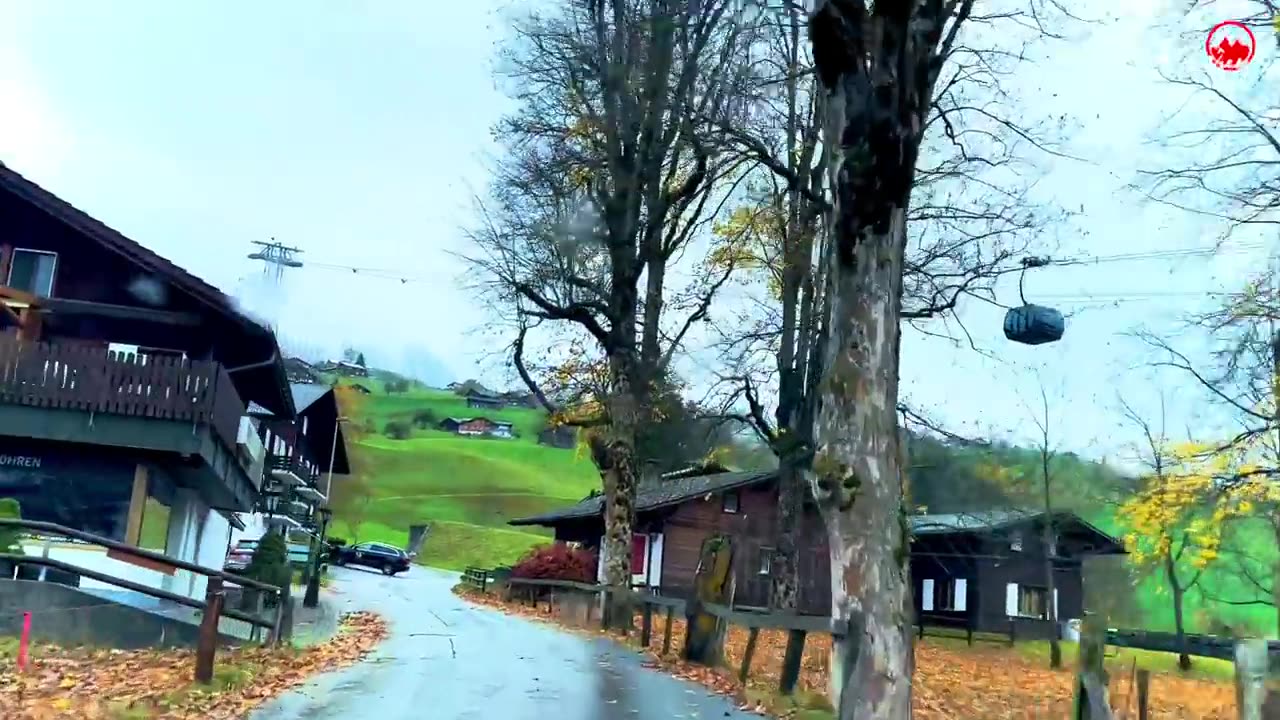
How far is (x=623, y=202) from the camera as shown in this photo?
26.8 meters

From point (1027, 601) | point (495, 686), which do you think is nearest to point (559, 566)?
point (1027, 601)

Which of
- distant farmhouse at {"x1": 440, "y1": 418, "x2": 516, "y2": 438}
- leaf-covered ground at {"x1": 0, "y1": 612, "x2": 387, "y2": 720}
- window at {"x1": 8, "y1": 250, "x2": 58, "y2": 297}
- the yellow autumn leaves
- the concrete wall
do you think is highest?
distant farmhouse at {"x1": 440, "y1": 418, "x2": 516, "y2": 438}

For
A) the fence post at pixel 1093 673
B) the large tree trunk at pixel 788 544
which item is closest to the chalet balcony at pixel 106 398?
the large tree trunk at pixel 788 544

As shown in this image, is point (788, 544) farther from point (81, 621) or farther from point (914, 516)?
point (914, 516)

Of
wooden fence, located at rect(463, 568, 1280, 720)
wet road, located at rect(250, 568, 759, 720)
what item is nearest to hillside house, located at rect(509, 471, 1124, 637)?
wooden fence, located at rect(463, 568, 1280, 720)

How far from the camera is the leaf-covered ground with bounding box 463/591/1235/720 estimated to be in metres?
13.6

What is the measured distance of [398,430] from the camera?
5128 inches

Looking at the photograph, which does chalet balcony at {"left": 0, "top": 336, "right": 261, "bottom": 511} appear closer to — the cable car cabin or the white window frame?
the white window frame

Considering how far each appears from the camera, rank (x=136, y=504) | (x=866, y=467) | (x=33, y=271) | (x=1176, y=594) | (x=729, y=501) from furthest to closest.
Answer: (x=729, y=501) → (x=1176, y=594) → (x=33, y=271) → (x=136, y=504) → (x=866, y=467)

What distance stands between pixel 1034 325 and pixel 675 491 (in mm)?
33536

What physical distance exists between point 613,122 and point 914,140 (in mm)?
18416

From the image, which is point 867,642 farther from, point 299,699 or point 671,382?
point 671,382

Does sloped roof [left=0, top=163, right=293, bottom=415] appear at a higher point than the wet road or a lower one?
higher

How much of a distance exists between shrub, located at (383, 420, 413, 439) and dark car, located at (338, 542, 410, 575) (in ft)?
212
